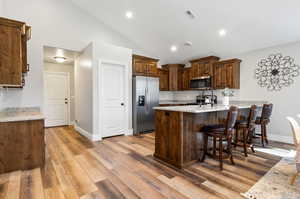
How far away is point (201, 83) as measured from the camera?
5.75 meters

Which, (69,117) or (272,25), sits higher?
(272,25)

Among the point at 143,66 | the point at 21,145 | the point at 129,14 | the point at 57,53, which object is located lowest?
the point at 21,145

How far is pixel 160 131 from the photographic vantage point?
3.11 meters

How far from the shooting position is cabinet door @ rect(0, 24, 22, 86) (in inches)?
101

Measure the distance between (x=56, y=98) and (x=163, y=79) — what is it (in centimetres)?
446

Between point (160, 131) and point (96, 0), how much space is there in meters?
4.24

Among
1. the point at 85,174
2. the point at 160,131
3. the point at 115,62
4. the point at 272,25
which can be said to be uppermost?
the point at 272,25

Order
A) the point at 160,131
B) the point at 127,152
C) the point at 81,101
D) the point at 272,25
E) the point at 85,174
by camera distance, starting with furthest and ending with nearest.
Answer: the point at 81,101 → the point at 272,25 → the point at 127,152 → the point at 160,131 → the point at 85,174

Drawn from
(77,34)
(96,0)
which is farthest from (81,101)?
(96,0)

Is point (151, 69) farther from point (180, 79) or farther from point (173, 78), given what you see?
point (180, 79)

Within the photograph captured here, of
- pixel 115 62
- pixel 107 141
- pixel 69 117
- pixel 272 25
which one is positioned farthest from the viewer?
pixel 69 117

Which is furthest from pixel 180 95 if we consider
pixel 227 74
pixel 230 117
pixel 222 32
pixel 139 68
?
pixel 230 117

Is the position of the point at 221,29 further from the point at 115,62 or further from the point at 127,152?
the point at 127,152

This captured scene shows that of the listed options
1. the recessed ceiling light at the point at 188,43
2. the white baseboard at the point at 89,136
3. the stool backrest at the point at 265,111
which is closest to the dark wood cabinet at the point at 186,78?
the recessed ceiling light at the point at 188,43
